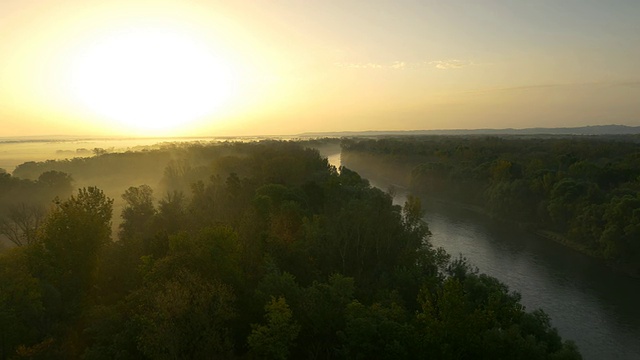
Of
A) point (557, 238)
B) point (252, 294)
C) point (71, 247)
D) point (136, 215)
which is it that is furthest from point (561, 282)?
point (71, 247)

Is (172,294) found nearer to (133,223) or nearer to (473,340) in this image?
(473,340)

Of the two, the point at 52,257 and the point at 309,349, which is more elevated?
the point at 52,257

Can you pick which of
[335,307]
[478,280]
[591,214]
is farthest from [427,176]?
[335,307]

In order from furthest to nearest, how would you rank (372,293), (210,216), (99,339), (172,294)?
(210,216) < (372,293) < (99,339) < (172,294)

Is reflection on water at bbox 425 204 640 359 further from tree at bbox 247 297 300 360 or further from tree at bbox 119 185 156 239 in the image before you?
tree at bbox 119 185 156 239

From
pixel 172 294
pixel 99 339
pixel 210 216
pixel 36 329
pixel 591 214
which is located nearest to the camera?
pixel 172 294

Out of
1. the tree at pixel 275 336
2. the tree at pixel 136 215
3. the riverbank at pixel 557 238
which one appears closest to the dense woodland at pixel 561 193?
the riverbank at pixel 557 238
